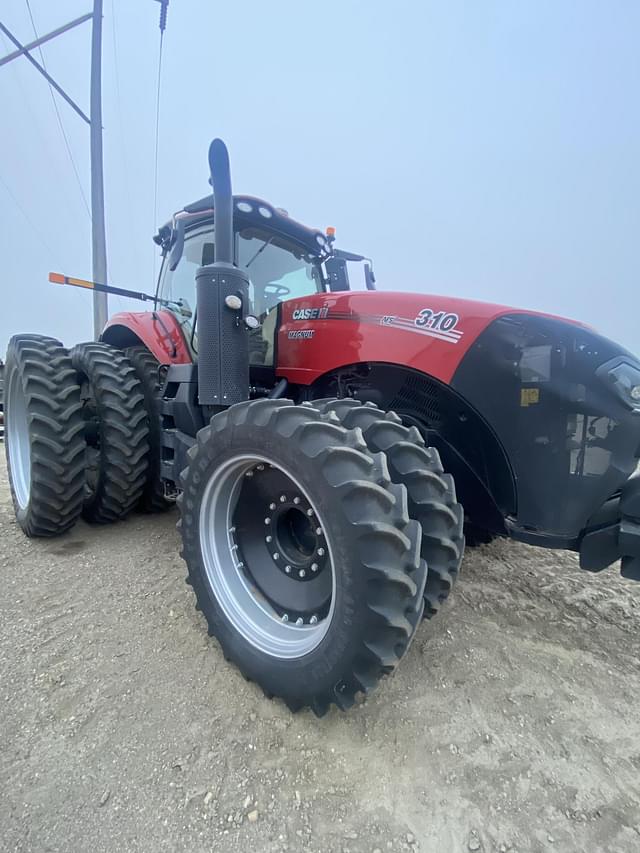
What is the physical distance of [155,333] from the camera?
10.6 ft

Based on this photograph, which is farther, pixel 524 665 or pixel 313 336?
pixel 313 336

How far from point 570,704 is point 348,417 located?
4.50 feet

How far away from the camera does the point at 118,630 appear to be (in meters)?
2.01

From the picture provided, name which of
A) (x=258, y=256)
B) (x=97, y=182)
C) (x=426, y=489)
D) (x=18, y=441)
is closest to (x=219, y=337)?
(x=258, y=256)

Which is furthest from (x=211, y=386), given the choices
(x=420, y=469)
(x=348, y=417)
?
(x=420, y=469)

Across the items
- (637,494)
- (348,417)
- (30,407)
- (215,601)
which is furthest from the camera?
(30,407)

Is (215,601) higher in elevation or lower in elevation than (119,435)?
lower

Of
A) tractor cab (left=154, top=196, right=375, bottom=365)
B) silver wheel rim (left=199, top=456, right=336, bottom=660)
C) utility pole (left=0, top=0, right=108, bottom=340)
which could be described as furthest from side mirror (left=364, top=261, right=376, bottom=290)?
utility pole (left=0, top=0, right=108, bottom=340)

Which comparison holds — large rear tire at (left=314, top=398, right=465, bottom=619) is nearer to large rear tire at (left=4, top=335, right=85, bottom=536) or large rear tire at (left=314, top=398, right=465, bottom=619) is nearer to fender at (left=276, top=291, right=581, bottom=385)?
fender at (left=276, top=291, right=581, bottom=385)

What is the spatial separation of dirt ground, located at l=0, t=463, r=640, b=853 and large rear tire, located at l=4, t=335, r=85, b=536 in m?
0.71

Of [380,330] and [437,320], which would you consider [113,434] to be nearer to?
[380,330]

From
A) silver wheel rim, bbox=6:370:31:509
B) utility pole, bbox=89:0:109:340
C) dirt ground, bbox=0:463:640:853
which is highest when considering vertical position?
utility pole, bbox=89:0:109:340

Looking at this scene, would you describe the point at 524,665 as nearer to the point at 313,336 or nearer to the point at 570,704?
the point at 570,704

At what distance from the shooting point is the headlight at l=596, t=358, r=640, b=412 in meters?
1.67
